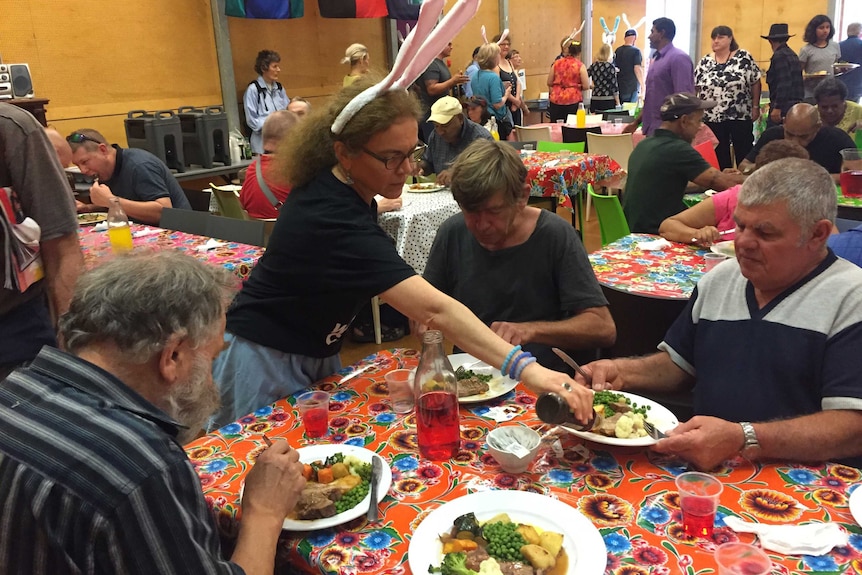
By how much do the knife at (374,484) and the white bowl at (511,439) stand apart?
0.76 ft

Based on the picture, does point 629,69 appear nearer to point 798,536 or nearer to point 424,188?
point 424,188

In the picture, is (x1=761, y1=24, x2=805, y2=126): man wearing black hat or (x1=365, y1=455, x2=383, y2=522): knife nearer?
(x1=365, y1=455, x2=383, y2=522): knife

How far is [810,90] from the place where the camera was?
25.8 feet

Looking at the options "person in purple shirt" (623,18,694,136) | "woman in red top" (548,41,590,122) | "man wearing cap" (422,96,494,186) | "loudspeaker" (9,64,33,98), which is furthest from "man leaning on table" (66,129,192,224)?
"woman in red top" (548,41,590,122)

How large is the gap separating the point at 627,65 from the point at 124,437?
11085 mm

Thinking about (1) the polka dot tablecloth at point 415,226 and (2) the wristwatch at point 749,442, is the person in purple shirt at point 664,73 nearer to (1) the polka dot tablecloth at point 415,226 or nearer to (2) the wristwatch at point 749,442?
(1) the polka dot tablecloth at point 415,226

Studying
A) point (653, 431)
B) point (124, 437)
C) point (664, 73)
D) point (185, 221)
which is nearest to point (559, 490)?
point (653, 431)

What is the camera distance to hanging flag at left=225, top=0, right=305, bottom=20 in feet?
22.9

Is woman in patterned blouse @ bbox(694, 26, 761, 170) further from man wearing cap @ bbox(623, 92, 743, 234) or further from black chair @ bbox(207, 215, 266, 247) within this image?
black chair @ bbox(207, 215, 266, 247)

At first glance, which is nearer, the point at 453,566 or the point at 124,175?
the point at 453,566

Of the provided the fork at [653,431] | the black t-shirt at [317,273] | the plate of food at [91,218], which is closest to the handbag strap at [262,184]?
the plate of food at [91,218]

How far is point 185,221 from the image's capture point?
3.89 metres

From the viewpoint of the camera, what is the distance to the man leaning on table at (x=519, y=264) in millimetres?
2141

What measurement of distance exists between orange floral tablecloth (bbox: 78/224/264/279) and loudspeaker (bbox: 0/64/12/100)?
1989 millimetres
